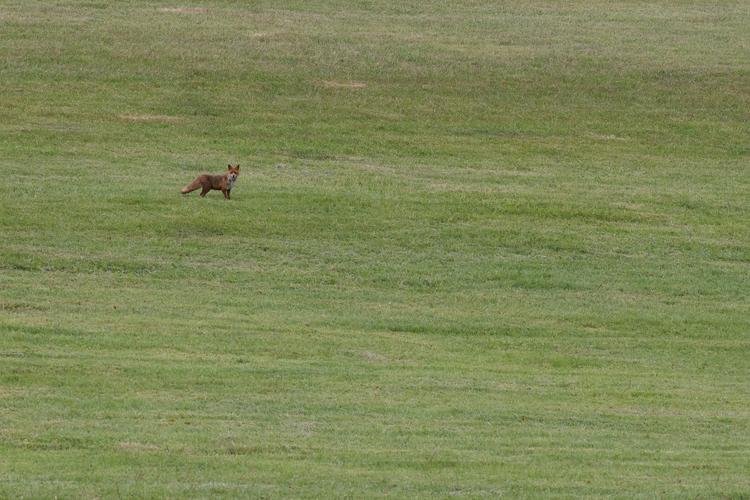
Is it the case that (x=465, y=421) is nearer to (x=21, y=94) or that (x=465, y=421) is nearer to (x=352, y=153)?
(x=352, y=153)

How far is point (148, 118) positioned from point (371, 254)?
17754mm

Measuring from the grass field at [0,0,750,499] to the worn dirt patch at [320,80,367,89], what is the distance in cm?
35

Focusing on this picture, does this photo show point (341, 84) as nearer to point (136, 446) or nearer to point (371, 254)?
point (371, 254)

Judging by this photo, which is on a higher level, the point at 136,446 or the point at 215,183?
the point at 136,446

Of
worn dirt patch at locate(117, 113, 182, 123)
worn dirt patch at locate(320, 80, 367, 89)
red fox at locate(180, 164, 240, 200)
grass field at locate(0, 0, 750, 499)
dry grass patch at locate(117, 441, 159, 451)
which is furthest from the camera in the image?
worn dirt patch at locate(320, 80, 367, 89)

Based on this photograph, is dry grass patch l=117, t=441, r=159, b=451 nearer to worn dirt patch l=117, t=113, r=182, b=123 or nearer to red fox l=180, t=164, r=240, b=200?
red fox l=180, t=164, r=240, b=200

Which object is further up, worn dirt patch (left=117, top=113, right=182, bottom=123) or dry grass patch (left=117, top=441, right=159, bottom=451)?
dry grass patch (left=117, top=441, right=159, bottom=451)

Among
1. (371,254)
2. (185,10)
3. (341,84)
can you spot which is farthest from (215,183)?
(185,10)

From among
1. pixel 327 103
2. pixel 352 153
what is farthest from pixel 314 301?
pixel 327 103

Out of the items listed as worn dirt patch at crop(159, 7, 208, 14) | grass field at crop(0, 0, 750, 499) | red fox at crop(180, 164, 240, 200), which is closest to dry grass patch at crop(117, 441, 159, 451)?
grass field at crop(0, 0, 750, 499)

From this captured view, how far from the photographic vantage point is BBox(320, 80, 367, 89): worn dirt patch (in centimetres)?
5590

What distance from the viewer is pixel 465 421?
20047 millimetres

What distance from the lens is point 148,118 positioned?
4944cm

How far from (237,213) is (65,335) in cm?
1178
